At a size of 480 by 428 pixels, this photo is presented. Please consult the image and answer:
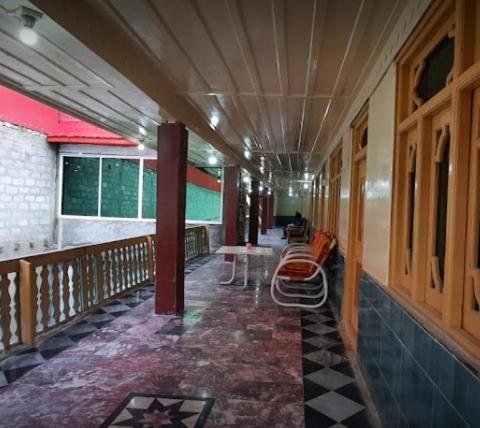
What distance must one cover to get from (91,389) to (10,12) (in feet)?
7.70

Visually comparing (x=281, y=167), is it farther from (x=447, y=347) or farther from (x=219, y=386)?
(x=447, y=347)

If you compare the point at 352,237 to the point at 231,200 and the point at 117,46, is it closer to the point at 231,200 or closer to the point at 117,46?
the point at 117,46

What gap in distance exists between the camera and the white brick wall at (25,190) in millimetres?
7984

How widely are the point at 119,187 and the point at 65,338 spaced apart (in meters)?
7.06

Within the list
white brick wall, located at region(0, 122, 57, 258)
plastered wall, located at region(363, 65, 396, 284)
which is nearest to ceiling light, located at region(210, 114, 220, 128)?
plastered wall, located at region(363, 65, 396, 284)

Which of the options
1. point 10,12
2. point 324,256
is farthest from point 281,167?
point 10,12

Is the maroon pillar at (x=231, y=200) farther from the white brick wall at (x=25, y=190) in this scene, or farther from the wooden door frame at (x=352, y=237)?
the wooden door frame at (x=352, y=237)

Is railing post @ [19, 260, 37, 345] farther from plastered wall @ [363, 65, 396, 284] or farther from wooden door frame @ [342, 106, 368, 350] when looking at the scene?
wooden door frame @ [342, 106, 368, 350]

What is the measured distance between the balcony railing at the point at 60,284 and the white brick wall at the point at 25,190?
12.2 ft

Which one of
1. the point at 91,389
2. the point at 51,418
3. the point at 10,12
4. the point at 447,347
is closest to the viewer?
the point at 447,347

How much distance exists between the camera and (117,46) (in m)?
2.91

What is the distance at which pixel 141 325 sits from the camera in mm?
4215

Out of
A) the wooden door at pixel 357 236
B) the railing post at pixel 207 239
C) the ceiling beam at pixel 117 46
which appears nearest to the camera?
the ceiling beam at pixel 117 46

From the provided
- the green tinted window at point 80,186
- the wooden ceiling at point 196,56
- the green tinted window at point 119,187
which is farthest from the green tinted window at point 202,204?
the wooden ceiling at point 196,56
